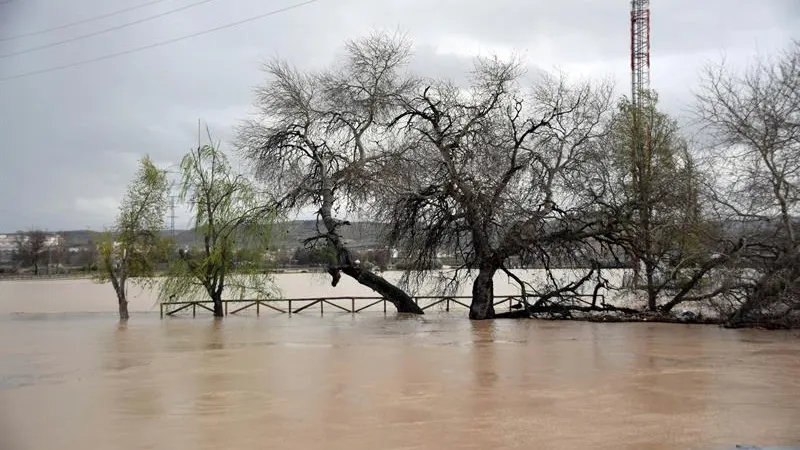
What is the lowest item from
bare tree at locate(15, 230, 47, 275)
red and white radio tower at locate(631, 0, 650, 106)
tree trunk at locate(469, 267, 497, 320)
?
tree trunk at locate(469, 267, 497, 320)

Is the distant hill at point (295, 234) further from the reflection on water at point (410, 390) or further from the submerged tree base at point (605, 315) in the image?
the reflection on water at point (410, 390)

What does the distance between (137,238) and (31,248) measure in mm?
6933

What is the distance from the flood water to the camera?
9.83 metres

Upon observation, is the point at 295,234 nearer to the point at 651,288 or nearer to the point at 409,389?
the point at 651,288

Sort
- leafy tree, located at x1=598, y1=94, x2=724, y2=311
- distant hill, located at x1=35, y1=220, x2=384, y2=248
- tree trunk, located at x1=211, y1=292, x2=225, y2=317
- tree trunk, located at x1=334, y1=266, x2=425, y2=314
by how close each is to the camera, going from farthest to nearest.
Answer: tree trunk, located at x1=211, y1=292, x2=225, y2=317 → tree trunk, located at x1=334, y1=266, x2=425, y2=314 → distant hill, located at x1=35, y1=220, x2=384, y2=248 → leafy tree, located at x1=598, y1=94, x2=724, y2=311

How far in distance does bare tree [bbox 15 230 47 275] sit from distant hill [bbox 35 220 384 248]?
97cm

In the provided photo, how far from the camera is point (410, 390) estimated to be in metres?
13.4

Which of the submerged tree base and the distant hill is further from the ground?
the distant hill

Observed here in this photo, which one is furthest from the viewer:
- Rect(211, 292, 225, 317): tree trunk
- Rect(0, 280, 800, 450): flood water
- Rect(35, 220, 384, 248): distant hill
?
Rect(211, 292, 225, 317): tree trunk

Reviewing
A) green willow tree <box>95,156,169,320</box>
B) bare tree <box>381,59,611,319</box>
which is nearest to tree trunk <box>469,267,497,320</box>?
bare tree <box>381,59,611,319</box>

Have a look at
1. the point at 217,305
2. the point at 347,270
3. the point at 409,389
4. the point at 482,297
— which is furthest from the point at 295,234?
the point at 409,389

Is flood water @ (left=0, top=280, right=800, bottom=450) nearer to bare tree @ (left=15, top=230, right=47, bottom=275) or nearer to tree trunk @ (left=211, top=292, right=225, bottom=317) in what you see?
bare tree @ (left=15, top=230, right=47, bottom=275)

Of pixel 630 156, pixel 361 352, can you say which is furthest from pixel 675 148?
pixel 361 352

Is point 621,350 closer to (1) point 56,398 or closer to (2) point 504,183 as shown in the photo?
(2) point 504,183
